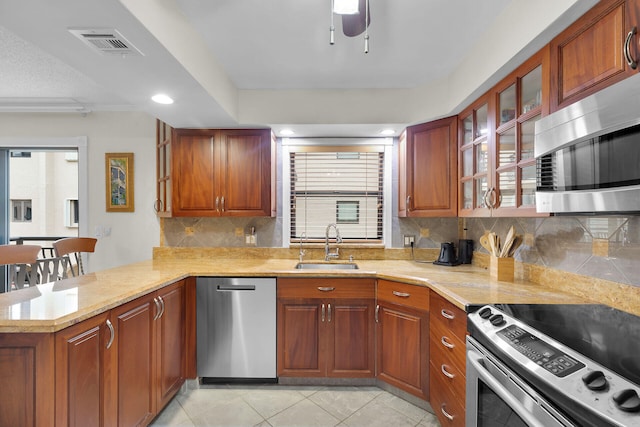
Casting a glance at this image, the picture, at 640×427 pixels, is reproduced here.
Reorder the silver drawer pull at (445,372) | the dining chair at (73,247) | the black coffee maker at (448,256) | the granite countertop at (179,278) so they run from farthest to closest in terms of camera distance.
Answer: the black coffee maker at (448,256) < the dining chair at (73,247) < the silver drawer pull at (445,372) < the granite countertop at (179,278)

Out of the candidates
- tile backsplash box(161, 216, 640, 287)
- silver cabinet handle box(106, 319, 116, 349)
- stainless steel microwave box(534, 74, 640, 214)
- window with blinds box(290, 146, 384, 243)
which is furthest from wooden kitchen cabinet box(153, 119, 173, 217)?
stainless steel microwave box(534, 74, 640, 214)

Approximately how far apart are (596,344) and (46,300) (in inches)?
89.1

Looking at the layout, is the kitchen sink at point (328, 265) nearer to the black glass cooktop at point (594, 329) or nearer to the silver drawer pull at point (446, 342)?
the silver drawer pull at point (446, 342)

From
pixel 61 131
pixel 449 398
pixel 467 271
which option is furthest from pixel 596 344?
pixel 61 131

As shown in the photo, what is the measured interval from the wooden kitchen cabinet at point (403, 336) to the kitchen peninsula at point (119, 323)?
0.34 feet

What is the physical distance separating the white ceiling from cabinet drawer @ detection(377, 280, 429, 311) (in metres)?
1.36

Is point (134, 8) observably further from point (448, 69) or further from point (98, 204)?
point (98, 204)

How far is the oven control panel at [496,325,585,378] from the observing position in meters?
0.90

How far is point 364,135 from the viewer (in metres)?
2.95

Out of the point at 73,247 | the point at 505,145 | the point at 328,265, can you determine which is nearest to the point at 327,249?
the point at 328,265

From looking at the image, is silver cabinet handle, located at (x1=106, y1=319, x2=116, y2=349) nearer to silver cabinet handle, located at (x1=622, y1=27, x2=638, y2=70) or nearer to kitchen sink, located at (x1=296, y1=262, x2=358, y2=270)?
kitchen sink, located at (x1=296, y1=262, x2=358, y2=270)

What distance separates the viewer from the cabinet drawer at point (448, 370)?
1.57m

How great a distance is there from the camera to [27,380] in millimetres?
1170

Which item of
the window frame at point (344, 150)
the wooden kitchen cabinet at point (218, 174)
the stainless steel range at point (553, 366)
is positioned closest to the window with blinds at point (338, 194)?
the window frame at point (344, 150)
